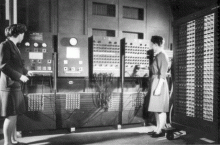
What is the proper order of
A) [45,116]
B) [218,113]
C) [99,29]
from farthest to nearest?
[99,29]
[45,116]
[218,113]

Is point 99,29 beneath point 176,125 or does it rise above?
above

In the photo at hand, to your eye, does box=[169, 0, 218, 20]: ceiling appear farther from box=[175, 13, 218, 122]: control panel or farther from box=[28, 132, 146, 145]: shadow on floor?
box=[175, 13, 218, 122]: control panel

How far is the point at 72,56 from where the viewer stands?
2.99m

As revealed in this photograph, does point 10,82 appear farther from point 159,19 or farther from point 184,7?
point 184,7

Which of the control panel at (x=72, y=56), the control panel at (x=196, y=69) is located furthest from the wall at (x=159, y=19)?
the control panel at (x=196, y=69)

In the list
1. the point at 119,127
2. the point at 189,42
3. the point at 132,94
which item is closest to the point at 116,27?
the point at 132,94

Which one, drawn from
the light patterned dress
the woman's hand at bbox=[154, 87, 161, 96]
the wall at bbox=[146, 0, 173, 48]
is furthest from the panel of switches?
the woman's hand at bbox=[154, 87, 161, 96]

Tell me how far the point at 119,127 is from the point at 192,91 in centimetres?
190

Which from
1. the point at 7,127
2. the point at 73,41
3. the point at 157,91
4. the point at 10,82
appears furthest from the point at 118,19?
the point at 7,127

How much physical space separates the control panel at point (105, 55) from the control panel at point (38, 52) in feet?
2.17

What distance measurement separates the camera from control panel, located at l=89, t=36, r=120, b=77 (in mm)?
3102

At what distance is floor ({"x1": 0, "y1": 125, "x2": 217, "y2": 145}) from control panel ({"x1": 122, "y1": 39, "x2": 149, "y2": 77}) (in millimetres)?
939

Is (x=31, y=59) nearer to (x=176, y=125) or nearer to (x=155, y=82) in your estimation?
(x=155, y=82)

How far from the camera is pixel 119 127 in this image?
3.17m
